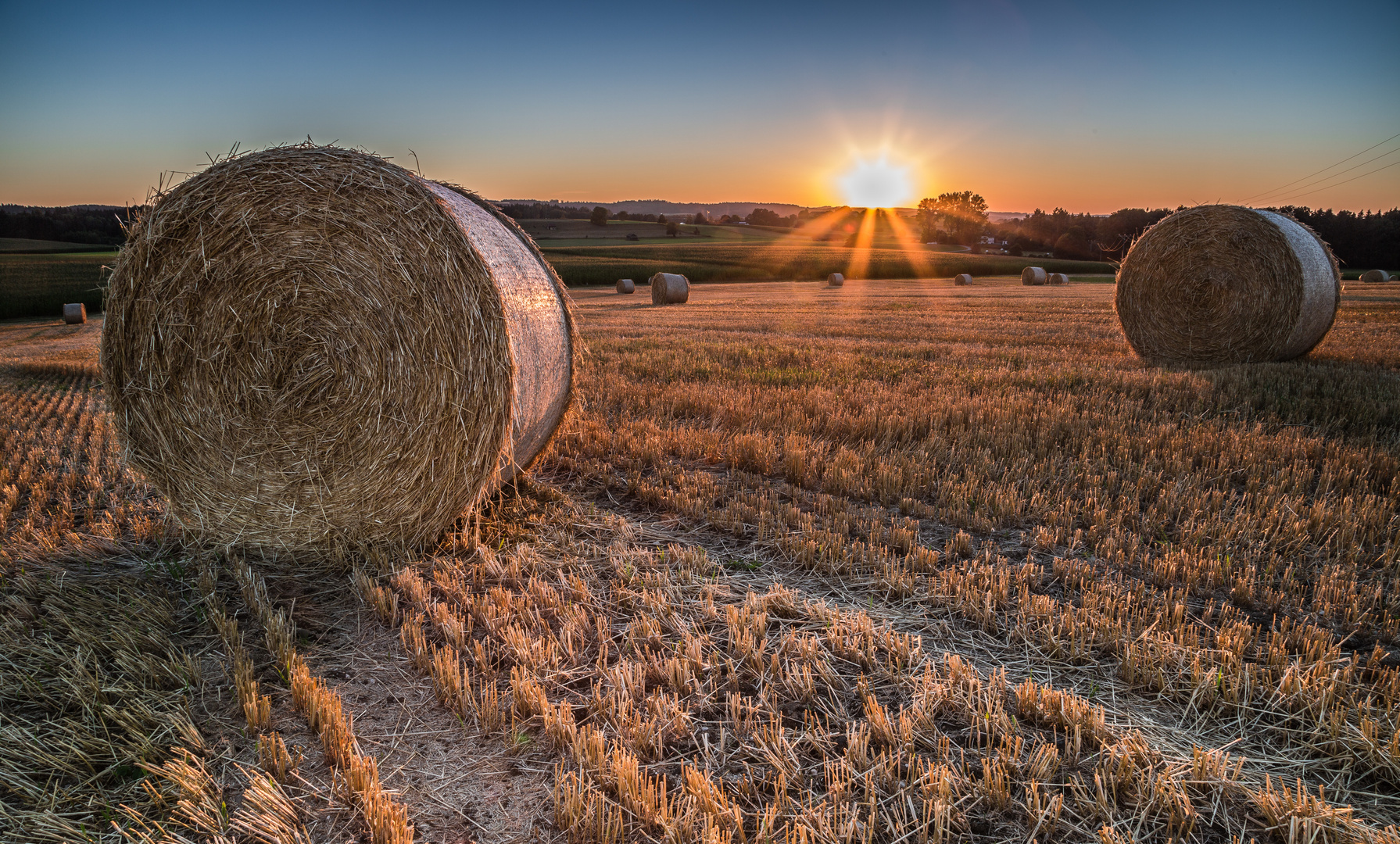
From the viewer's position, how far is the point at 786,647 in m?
3.09

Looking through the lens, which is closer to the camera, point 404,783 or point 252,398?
point 404,783

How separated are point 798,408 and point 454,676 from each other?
16.1 ft

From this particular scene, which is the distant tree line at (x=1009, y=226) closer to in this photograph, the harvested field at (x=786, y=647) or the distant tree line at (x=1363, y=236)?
the distant tree line at (x=1363, y=236)

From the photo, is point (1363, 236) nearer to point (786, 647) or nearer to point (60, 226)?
point (786, 647)

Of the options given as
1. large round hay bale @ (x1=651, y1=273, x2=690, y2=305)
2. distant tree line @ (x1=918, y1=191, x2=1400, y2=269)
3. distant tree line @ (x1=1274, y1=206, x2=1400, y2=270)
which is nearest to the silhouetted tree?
distant tree line @ (x1=918, y1=191, x2=1400, y2=269)

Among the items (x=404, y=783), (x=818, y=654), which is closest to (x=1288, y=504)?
(x=818, y=654)

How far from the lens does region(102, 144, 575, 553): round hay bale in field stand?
4.19 m

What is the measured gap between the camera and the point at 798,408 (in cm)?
723

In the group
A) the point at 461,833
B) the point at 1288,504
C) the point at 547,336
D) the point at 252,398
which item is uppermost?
the point at 547,336

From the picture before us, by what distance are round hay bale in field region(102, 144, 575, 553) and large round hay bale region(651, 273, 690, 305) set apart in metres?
22.1

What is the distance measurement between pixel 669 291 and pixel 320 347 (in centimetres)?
2251

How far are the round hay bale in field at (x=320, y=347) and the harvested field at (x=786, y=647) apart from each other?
34 centimetres

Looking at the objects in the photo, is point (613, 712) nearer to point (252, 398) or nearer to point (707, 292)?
point (252, 398)

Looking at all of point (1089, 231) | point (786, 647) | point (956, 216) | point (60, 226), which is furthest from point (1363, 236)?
point (60, 226)
